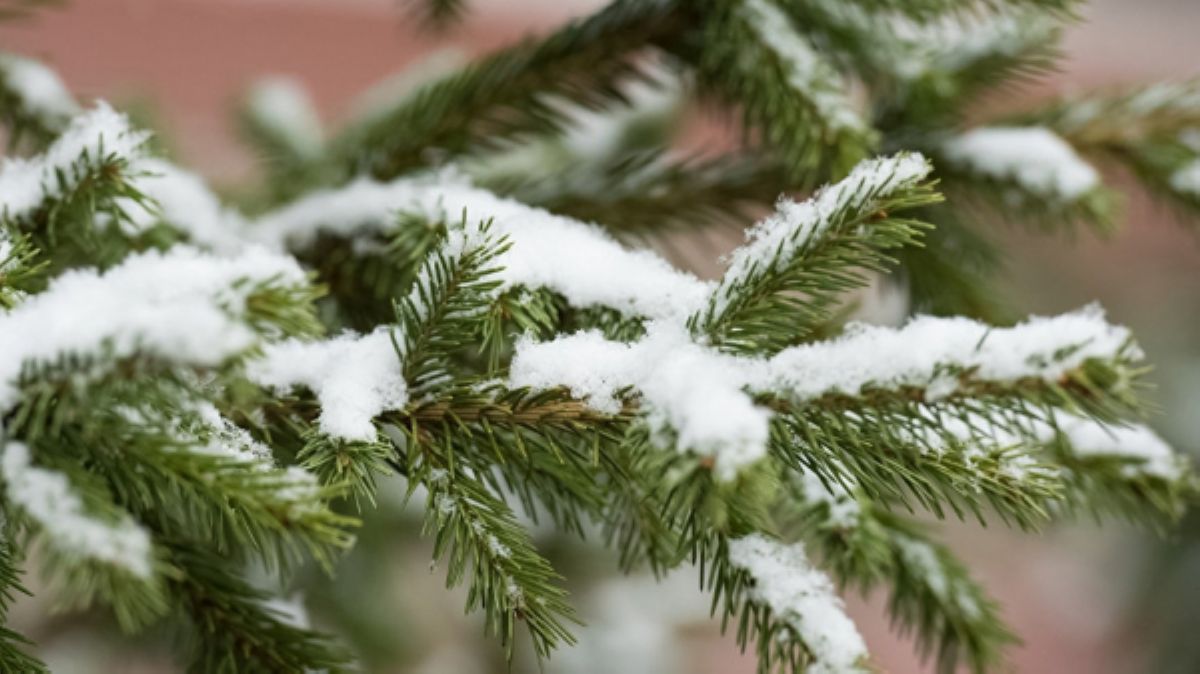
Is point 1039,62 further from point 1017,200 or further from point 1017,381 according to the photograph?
point 1017,381

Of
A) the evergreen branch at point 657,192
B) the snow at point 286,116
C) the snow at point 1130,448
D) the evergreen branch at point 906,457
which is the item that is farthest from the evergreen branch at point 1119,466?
the snow at point 286,116

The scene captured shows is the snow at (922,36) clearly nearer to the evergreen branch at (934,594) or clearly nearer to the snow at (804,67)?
the snow at (804,67)

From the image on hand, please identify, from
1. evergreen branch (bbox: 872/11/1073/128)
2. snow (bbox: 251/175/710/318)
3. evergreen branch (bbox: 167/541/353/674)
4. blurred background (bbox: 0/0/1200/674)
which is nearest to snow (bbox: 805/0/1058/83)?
evergreen branch (bbox: 872/11/1073/128)

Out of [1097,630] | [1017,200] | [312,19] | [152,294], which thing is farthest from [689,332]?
[312,19]

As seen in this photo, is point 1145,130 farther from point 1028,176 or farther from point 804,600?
point 804,600

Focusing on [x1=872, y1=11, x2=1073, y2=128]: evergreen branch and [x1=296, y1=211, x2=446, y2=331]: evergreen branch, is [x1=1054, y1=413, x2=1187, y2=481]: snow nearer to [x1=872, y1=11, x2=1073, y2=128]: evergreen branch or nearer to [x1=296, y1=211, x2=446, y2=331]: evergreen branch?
[x1=872, y1=11, x2=1073, y2=128]: evergreen branch

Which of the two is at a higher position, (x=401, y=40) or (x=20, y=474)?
(x=401, y=40)
